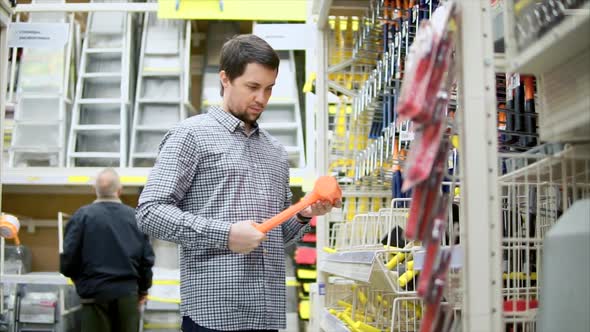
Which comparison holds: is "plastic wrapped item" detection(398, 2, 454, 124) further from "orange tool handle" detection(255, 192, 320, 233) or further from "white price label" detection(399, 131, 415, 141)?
"white price label" detection(399, 131, 415, 141)

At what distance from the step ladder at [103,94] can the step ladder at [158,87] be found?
0.09 metres

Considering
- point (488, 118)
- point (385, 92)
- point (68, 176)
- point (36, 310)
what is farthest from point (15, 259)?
point (488, 118)

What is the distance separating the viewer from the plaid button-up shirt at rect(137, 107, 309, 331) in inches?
68.9

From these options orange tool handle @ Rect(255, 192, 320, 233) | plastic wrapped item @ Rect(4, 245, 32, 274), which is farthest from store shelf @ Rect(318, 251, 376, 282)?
plastic wrapped item @ Rect(4, 245, 32, 274)

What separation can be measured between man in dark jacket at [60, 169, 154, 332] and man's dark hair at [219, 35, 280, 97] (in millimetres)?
2292

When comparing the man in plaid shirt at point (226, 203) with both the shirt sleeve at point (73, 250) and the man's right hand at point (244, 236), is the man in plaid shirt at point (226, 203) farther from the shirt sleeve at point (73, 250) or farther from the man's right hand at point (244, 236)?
the shirt sleeve at point (73, 250)

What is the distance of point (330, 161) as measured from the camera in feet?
11.4

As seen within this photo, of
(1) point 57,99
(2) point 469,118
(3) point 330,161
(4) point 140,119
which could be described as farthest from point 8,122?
(2) point 469,118

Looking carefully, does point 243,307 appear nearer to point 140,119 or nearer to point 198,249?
point 198,249

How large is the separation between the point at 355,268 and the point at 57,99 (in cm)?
326

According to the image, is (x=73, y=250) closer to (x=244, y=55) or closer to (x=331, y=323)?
(x=331, y=323)

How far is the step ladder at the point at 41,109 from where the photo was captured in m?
4.58

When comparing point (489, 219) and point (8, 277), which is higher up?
point (489, 219)

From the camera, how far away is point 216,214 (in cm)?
181
